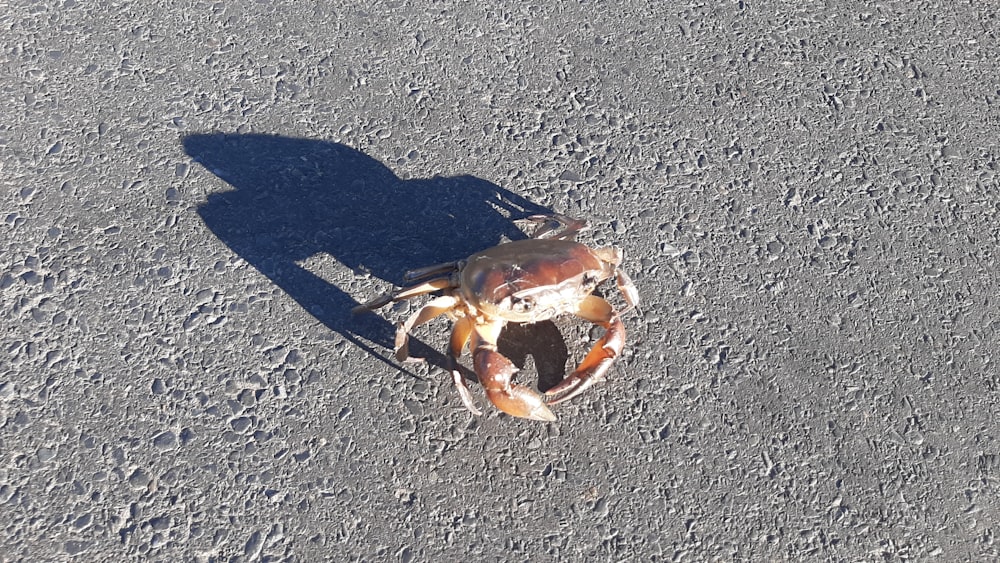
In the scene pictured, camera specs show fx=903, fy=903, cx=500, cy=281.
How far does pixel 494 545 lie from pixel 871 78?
3205mm

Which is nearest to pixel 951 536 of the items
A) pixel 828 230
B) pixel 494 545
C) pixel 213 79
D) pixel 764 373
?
pixel 764 373

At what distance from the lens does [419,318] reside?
12.1ft

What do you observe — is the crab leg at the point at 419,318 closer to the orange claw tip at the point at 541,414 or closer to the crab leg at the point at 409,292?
the crab leg at the point at 409,292

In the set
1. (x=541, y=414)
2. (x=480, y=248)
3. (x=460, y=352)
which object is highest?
(x=480, y=248)

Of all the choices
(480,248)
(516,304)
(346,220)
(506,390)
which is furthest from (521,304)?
(346,220)

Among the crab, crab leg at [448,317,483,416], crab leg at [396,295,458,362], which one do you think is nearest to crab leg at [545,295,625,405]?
the crab

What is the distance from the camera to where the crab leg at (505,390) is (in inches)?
138

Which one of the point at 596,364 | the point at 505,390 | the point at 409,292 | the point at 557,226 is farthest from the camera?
the point at 557,226

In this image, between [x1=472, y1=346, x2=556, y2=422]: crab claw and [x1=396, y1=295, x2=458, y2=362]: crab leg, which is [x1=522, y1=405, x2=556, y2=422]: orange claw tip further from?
[x1=396, y1=295, x2=458, y2=362]: crab leg

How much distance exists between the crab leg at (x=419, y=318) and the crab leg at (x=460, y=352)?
9cm

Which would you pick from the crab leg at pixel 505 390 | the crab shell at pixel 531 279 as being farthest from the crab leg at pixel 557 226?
the crab leg at pixel 505 390

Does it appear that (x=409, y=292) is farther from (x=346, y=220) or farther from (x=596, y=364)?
(x=596, y=364)

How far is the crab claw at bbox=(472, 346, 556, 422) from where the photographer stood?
11.5ft

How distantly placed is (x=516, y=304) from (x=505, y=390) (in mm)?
336
